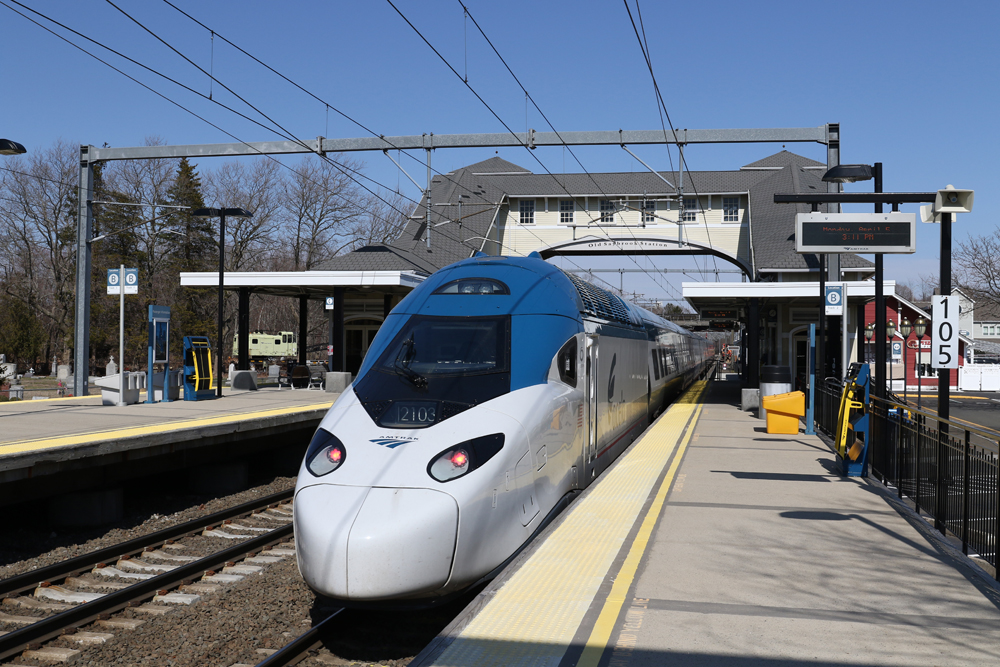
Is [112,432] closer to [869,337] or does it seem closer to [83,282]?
[83,282]

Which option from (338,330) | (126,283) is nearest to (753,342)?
(338,330)

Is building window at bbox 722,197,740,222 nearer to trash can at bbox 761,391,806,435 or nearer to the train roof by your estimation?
trash can at bbox 761,391,806,435

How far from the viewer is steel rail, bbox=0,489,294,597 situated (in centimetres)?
794

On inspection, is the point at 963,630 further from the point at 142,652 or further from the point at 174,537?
the point at 174,537

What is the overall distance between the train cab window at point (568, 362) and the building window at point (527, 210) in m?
32.0

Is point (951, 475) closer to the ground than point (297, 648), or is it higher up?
higher up

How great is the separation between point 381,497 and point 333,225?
5088cm

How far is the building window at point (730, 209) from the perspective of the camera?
3869 centimetres

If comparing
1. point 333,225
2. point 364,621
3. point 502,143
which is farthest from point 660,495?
point 333,225

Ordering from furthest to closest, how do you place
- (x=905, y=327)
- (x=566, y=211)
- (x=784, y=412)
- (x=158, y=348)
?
1. (x=566, y=211)
2. (x=905, y=327)
3. (x=158, y=348)
4. (x=784, y=412)

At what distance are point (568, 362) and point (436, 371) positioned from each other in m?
1.68

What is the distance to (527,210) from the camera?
40438 millimetres

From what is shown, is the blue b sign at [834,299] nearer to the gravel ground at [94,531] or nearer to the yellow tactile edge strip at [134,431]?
the yellow tactile edge strip at [134,431]

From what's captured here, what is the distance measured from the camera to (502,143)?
60.7 feet
